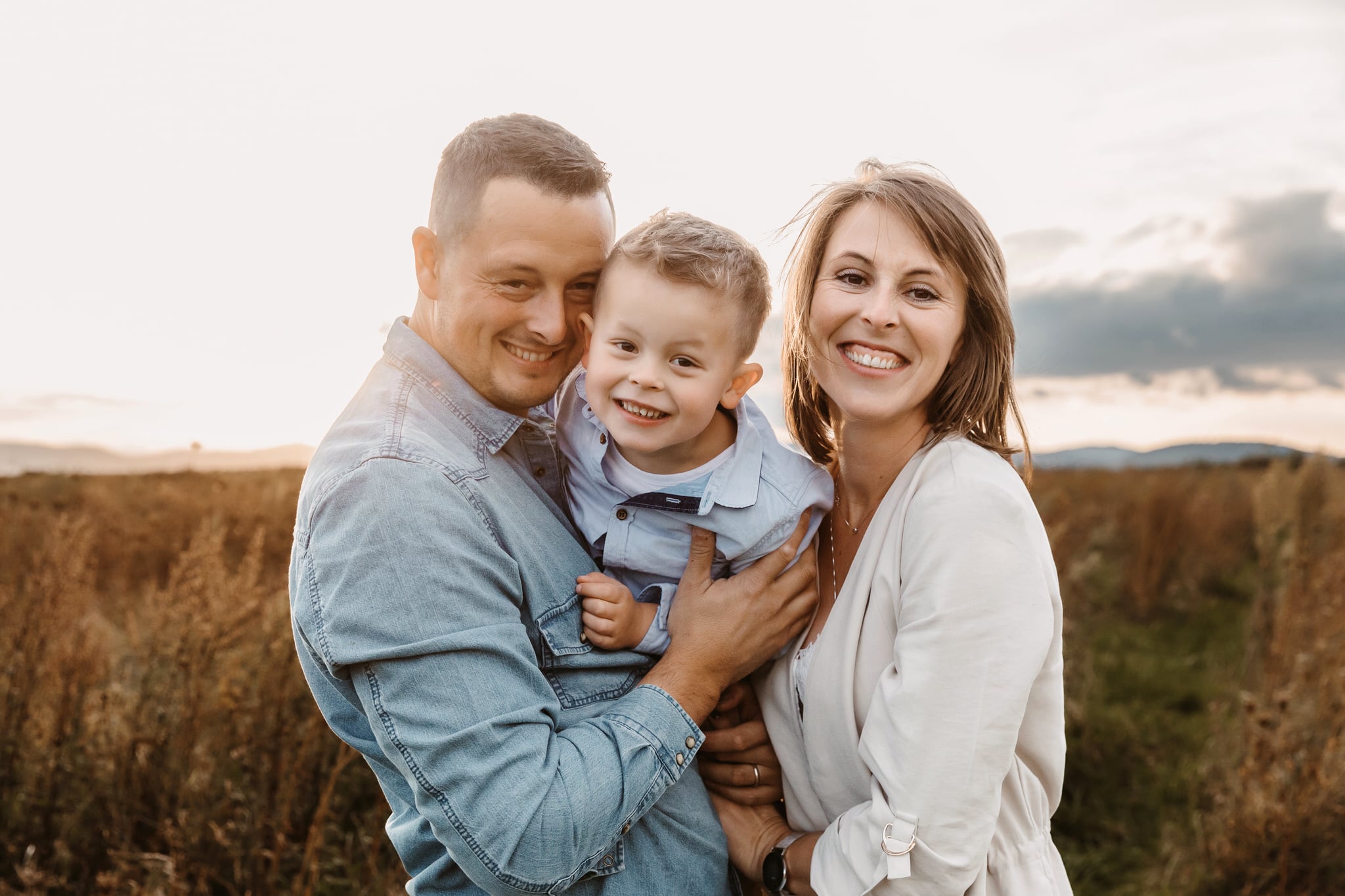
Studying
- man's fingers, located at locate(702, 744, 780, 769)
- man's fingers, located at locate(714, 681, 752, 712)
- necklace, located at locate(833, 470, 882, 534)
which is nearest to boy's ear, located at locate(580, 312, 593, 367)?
necklace, located at locate(833, 470, 882, 534)

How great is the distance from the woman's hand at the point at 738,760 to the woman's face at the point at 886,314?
82 centimetres

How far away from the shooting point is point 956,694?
5.95 feet

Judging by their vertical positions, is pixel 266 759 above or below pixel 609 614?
below

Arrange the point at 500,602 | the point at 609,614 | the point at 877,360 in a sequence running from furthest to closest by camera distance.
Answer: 1. the point at 877,360
2. the point at 609,614
3. the point at 500,602

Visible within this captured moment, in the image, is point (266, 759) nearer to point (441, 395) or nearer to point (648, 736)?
point (441, 395)

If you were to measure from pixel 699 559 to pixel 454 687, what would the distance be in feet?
2.72

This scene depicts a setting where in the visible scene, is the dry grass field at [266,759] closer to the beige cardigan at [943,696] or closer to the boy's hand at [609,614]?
the boy's hand at [609,614]

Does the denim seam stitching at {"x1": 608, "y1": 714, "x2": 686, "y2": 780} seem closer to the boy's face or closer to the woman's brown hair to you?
the boy's face

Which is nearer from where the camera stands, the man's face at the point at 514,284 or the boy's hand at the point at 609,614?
the boy's hand at the point at 609,614

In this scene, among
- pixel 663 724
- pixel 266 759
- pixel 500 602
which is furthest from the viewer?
pixel 266 759

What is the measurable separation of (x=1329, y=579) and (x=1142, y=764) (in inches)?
66.3

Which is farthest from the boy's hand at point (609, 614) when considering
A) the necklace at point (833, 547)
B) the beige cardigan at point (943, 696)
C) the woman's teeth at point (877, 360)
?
the woman's teeth at point (877, 360)

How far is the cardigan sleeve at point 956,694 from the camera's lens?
1816 mm

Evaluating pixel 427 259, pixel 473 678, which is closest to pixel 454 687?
pixel 473 678
